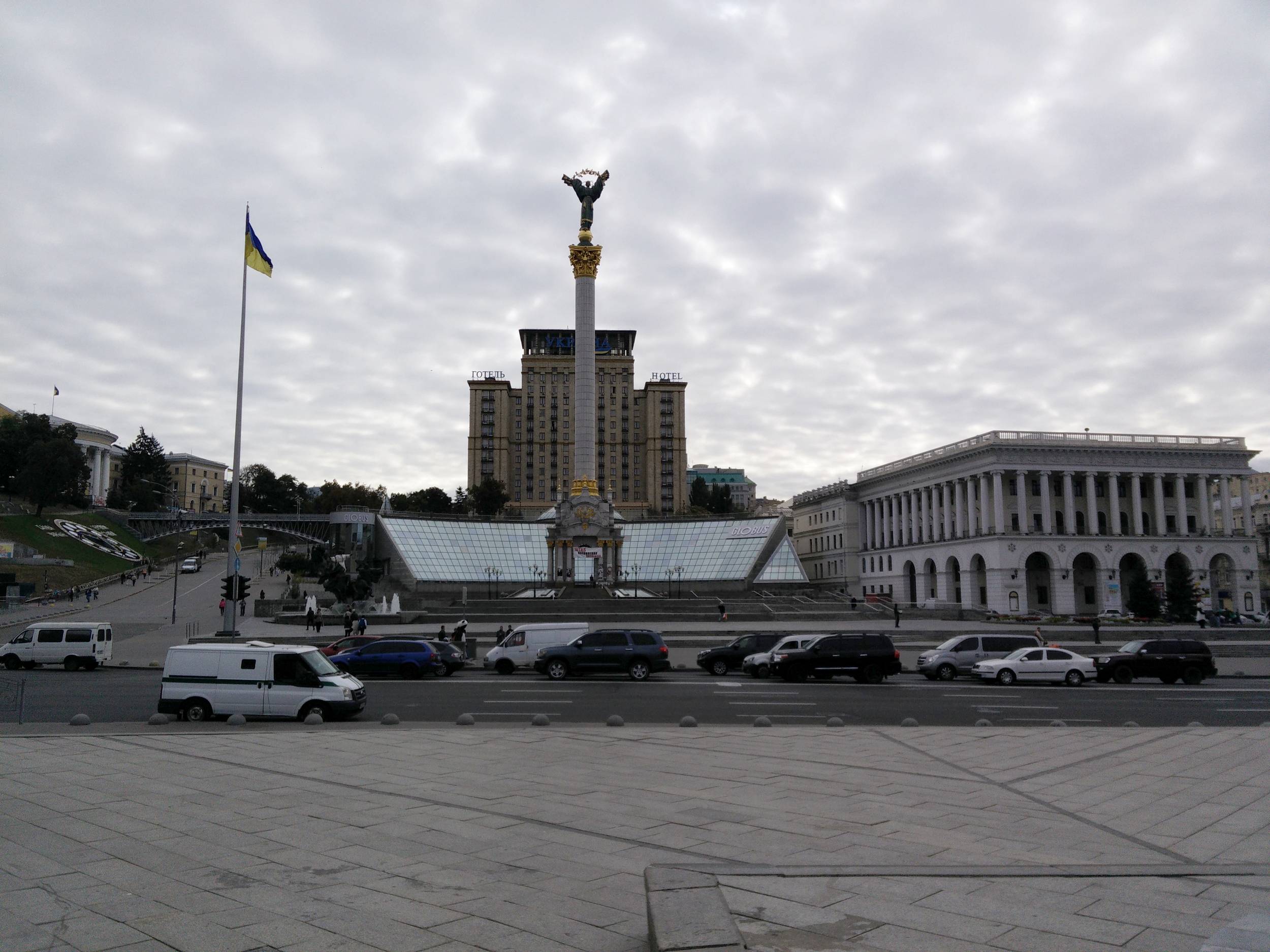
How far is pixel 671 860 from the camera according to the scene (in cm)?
851

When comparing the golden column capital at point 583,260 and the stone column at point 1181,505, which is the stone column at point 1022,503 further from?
the golden column capital at point 583,260

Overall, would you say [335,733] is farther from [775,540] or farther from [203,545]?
[203,545]

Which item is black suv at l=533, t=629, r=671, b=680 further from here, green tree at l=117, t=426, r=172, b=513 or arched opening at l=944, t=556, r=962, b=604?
green tree at l=117, t=426, r=172, b=513

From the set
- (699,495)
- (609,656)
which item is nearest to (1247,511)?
(609,656)

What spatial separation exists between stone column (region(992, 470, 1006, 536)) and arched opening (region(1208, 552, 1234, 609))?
64.6ft

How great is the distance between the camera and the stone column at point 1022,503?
8250 cm

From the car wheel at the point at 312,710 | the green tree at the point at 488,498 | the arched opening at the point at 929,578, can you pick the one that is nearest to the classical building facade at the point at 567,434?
the green tree at the point at 488,498

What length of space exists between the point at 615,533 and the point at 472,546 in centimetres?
1285

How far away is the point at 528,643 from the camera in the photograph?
32.4 m

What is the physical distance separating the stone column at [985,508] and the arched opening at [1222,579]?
20767mm

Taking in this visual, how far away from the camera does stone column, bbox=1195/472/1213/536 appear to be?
85688 mm

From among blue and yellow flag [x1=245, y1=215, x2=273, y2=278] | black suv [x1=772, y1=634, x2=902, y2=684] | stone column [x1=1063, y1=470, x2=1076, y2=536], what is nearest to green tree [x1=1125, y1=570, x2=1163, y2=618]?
stone column [x1=1063, y1=470, x2=1076, y2=536]

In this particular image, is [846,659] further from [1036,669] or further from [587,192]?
[587,192]

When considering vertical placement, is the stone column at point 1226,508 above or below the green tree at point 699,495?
below
